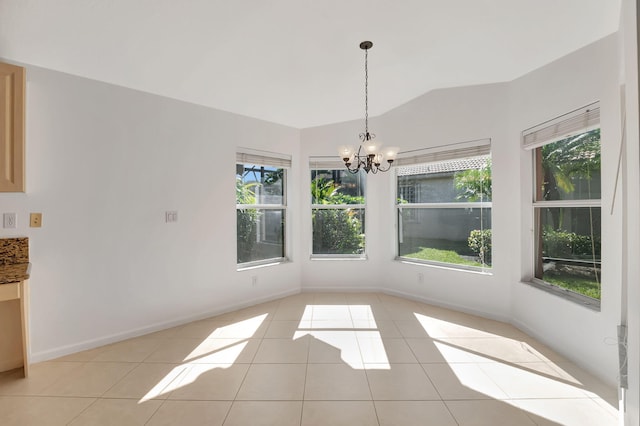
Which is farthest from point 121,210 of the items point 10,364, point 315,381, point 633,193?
point 633,193

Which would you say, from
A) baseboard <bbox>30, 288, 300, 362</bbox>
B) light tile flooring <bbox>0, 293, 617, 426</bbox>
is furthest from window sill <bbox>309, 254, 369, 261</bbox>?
light tile flooring <bbox>0, 293, 617, 426</bbox>

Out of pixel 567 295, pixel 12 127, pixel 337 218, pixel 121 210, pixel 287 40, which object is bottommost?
pixel 567 295

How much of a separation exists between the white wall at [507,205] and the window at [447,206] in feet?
0.44

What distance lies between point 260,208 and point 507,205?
9.80 ft

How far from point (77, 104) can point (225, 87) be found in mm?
1276

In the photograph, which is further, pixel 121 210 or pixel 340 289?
pixel 340 289

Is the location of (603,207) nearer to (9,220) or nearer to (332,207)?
(332,207)

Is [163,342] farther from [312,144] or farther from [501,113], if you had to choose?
[501,113]

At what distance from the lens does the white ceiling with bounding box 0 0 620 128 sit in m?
1.97

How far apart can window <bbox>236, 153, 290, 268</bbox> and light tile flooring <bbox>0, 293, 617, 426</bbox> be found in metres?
1.14

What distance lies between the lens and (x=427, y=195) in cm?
399

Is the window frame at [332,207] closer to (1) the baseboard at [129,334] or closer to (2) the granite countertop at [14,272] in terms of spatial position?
(1) the baseboard at [129,334]

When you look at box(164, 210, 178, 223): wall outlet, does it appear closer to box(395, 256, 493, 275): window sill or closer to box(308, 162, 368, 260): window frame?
box(308, 162, 368, 260): window frame

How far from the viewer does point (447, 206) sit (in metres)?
3.80
